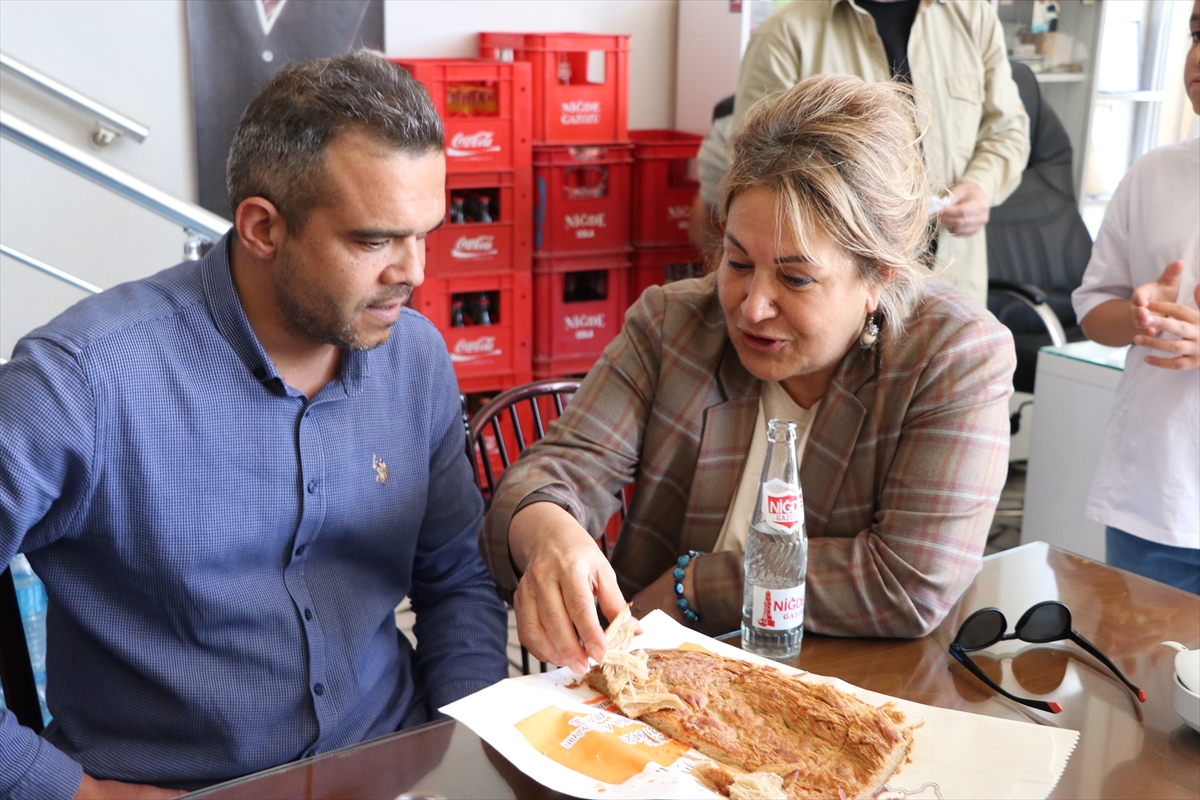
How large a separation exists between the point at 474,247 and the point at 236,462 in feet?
6.94

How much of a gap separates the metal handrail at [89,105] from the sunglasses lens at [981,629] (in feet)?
9.06

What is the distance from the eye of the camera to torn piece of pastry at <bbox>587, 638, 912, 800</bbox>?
96 centimetres

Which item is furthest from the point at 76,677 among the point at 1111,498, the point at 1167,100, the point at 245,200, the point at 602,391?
the point at 1167,100

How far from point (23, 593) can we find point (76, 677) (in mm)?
945

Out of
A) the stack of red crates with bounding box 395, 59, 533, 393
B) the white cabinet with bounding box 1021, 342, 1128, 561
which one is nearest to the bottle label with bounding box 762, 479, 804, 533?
the white cabinet with bounding box 1021, 342, 1128, 561

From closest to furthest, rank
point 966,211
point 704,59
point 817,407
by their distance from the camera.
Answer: point 817,407 < point 966,211 < point 704,59

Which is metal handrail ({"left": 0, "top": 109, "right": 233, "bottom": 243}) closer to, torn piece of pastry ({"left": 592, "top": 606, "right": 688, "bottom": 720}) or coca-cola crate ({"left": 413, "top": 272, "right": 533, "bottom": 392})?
coca-cola crate ({"left": 413, "top": 272, "right": 533, "bottom": 392})

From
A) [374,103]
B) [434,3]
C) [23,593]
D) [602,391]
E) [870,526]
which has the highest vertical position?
[434,3]

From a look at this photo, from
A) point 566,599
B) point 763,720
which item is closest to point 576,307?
point 566,599

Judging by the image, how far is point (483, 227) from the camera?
330 cm

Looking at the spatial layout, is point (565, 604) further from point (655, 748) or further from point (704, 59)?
point (704, 59)

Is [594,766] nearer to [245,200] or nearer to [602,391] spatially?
[602,391]

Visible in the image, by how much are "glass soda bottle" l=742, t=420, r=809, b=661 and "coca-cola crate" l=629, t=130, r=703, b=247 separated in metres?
2.43

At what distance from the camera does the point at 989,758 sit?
39.2 inches
